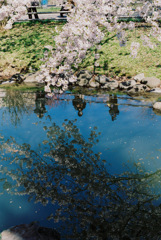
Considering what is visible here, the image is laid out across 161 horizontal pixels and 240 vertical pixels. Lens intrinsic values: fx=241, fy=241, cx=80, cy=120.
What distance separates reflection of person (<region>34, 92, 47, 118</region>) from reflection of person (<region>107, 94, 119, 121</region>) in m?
2.60

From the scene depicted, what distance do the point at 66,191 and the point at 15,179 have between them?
132 cm

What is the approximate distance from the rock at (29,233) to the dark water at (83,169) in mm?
323

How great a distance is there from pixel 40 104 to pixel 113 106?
3.04 m

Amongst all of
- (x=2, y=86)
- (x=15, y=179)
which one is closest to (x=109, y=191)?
(x=15, y=179)

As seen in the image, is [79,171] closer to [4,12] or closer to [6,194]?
[6,194]

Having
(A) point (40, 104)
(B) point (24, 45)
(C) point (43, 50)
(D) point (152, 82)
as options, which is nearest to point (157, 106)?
(D) point (152, 82)

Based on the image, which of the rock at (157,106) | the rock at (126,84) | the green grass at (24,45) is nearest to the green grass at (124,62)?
the rock at (126,84)

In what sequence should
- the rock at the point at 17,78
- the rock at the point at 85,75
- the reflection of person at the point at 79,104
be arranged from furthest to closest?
1. the rock at the point at 17,78
2. the rock at the point at 85,75
3. the reflection of person at the point at 79,104

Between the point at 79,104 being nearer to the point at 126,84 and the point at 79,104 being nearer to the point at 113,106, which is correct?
the point at 113,106

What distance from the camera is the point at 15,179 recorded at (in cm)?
568

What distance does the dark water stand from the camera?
4.54 metres

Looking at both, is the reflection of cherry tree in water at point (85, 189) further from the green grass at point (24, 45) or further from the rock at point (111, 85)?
the green grass at point (24, 45)

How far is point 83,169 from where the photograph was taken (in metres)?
5.91

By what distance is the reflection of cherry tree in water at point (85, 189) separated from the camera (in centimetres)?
436
